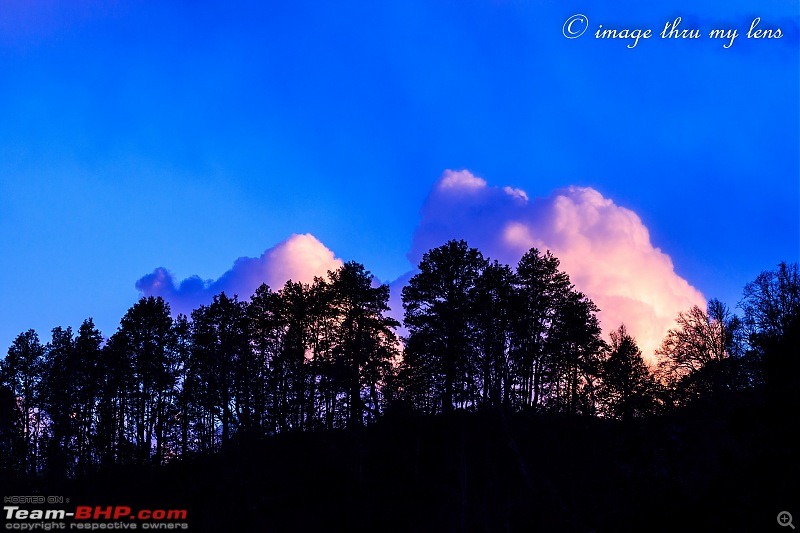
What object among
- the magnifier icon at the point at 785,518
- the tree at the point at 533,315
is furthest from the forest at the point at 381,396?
the magnifier icon at the point at 785,518

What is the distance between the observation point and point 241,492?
1174 inches

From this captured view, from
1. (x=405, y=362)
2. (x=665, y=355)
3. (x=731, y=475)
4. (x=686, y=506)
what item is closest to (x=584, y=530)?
(x=686, y=506)

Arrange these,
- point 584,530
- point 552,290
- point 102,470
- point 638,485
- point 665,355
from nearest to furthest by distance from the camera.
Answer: point 584,530 < point 638,485 < point 102,470 < point 552,290 < point 665,355

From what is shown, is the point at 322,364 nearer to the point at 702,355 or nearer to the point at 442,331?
the point at 442,331

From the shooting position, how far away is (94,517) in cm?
2423

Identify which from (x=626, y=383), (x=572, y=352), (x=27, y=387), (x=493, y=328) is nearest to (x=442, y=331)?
(x=493, y=328)

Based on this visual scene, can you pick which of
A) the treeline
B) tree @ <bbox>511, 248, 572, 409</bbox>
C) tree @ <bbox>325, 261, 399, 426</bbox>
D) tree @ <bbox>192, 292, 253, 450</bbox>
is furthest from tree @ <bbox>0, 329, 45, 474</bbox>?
tree @ <bbox>511, 248, 572, 409</bbox>

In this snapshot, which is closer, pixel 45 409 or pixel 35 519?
pixel 35 519

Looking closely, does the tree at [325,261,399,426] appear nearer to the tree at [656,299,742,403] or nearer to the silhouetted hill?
the silhouetted hill

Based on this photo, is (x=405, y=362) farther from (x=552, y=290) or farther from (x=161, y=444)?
(x=161, y=444)

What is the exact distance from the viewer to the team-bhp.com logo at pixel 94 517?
70.6ft

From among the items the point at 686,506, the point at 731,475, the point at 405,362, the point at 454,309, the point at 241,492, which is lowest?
the point at 241,492

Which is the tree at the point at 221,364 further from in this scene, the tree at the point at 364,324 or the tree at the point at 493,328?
the tree at the point at 493,328

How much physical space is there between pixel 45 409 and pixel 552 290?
137ft
